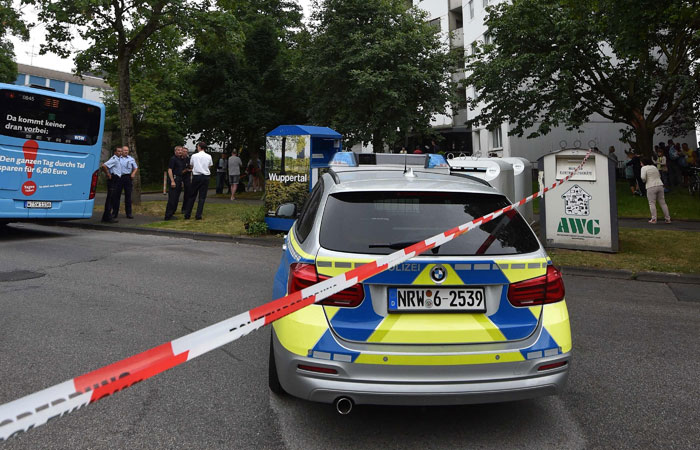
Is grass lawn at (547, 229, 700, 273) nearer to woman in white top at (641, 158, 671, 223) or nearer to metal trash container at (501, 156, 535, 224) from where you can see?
woman in white top at (641, 158, 671, 223)

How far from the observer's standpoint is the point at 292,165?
490 inches

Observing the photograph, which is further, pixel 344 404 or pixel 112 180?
pixel 112 180

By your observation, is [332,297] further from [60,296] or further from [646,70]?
[646,70]

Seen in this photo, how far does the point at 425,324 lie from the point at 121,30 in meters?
16.9

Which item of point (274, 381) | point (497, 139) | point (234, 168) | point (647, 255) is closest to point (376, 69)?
point (234, 168)

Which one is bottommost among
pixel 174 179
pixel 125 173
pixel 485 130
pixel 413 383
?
pixel 413 383

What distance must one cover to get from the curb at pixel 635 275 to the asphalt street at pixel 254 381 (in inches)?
26.4

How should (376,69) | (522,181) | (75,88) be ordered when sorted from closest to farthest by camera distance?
(522,181) → (376,69) → (75,88)

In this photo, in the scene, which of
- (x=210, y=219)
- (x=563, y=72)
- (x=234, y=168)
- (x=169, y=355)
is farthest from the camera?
(x=234, y=168)

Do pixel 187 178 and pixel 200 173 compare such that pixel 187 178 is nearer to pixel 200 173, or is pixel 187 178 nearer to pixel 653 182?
pixel 200 173

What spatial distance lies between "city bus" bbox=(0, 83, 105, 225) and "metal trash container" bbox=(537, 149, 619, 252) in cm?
971

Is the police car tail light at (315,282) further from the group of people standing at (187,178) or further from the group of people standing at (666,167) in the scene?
the group of people standing at (666,167)

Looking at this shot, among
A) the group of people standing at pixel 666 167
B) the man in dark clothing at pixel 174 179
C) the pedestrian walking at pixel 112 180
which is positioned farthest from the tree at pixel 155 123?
the group of people standing at pixel 666 167

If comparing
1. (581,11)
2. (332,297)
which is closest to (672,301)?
(332,297)
